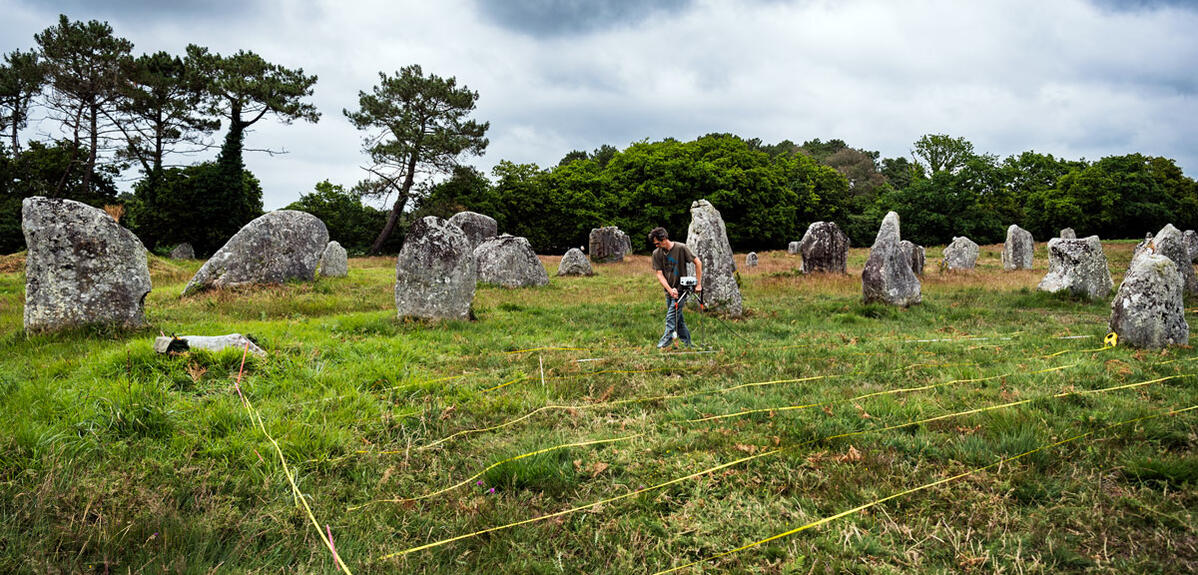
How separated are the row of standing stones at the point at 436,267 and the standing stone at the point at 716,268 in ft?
0.07

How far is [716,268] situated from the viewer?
1091 centimetres

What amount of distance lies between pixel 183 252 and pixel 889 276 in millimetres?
32385

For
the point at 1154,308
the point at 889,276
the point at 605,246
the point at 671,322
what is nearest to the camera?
the point at 1154,308

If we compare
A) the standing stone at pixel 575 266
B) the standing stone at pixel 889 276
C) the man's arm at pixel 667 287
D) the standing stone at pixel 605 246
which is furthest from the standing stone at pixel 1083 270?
the standing stone at pixel 605 246

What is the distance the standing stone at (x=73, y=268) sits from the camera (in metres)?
7.28

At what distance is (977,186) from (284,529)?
63701mm

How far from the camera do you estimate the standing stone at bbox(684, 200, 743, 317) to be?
35.6 ft

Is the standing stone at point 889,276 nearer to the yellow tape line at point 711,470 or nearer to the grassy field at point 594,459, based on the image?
the grassy field at point 594,459

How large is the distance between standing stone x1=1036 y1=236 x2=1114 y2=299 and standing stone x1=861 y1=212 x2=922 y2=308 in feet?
13.6

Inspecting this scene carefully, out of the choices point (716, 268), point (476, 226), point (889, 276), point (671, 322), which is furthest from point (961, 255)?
point (671, 322)

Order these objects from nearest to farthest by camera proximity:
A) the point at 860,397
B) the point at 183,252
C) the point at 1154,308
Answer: the point at 860,397 → the point at 1154,308 → the point at 183,252

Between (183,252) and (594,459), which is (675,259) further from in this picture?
(183,252)

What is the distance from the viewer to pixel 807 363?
6727 mm

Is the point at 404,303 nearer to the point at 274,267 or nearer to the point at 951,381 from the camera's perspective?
the point at 274,267
